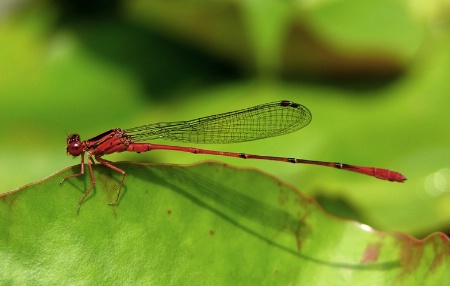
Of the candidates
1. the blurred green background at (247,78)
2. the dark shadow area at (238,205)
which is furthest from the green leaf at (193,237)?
the blurred green background at (247,78)

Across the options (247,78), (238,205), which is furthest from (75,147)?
(247,78)

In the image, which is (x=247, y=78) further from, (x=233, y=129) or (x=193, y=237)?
(x=193, y=237)

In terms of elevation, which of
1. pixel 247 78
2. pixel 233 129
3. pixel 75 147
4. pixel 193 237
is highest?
pixel 247 78

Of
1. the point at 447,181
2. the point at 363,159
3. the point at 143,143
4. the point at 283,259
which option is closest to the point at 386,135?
the point at 363,159

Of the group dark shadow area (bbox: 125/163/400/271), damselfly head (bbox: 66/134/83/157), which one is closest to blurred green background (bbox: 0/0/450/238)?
damselfly head (bbox: 66/134/83/157)

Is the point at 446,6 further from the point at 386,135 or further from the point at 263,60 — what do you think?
the point at 263,60

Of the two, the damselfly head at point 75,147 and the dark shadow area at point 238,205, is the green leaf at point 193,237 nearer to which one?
the dark shadow area at point 238,205
